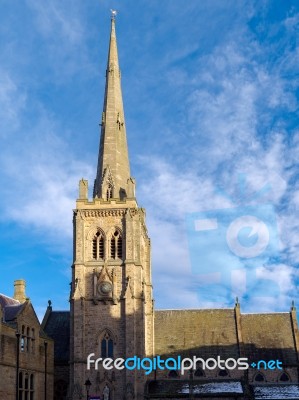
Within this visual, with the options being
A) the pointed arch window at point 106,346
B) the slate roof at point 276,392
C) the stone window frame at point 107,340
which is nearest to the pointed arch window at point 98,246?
the stone window frame at point 107,340

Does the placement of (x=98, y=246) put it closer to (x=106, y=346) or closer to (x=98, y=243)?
(x=98, y=243)

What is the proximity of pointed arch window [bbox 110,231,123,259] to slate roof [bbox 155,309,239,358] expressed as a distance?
30.7 ft

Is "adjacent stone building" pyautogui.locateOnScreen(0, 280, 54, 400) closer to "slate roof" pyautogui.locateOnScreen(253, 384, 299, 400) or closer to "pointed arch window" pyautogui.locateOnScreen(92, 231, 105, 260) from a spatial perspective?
"pointed arch window" pyautogui.locateOnScreen(92, 231, 105, 260)

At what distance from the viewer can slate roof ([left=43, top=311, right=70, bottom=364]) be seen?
5372 centimetres

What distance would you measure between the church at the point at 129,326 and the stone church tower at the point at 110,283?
3.4 inches

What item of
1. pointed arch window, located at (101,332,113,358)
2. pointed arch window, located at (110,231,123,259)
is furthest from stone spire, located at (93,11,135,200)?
pointed arch window, located at (101,332,113,358)

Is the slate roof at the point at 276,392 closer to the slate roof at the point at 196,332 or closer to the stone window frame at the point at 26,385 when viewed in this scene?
the slate roof at the point at 196,332

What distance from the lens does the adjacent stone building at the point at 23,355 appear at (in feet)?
133

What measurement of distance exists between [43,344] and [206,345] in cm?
1606

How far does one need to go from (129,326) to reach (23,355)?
9.85 metres

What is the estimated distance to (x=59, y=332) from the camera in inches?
2233

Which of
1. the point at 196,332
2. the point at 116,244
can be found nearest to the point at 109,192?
the point at 116,244

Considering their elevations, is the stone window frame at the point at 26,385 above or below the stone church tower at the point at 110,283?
below

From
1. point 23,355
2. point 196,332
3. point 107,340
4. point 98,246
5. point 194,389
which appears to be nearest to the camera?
point 23,355
